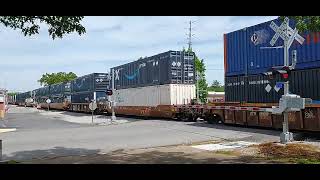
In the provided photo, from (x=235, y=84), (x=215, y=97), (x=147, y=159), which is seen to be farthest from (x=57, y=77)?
(x=147, y=159)

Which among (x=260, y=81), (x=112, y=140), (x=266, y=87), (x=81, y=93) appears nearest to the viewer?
(x=112, y=140)

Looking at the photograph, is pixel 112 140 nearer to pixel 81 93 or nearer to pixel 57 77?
pixel 81 93

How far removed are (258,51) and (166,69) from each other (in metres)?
9.68

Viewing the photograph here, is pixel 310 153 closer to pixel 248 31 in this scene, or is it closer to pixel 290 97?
pixel 290 97

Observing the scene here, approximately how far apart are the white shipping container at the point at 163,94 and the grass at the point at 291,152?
535 inches

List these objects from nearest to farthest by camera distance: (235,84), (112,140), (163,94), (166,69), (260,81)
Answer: (112,140) < (260,81) < (235,84) < (166,69) < (163,94)

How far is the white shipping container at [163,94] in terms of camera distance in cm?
2703

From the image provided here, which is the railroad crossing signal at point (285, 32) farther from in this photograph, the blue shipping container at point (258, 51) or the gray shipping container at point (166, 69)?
the gray shipping container at point (166, 69)

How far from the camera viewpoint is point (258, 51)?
61.4ft

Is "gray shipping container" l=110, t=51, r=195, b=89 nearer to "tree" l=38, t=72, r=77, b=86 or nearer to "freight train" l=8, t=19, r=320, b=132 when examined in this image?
"freight train" l=8, t=19, r=320, b=132

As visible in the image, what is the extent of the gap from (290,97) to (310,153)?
232cm

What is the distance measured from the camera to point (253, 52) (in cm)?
1912
